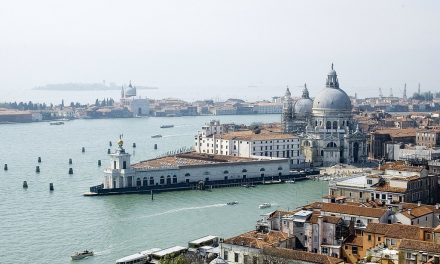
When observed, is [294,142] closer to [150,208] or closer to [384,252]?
[150,208]

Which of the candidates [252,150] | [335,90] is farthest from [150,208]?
[335,90]

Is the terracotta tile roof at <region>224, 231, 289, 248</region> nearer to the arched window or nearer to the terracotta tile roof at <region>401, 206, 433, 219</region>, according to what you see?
the terracotta tile roof at <region>401, 206, 433, 219</region>

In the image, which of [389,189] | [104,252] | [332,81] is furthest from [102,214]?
[332,81]

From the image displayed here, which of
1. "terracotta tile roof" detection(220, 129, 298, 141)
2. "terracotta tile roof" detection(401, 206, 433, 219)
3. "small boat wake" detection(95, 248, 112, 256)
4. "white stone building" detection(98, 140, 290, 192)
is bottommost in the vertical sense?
"small boat wake" detection(95, 248, 112, 256)

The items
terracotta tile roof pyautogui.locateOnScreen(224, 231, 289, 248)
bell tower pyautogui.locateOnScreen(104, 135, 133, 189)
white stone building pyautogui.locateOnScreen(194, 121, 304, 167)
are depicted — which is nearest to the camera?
terracotta tile roof pyautogui.locateOnScreen(224, 231, 289, 248)

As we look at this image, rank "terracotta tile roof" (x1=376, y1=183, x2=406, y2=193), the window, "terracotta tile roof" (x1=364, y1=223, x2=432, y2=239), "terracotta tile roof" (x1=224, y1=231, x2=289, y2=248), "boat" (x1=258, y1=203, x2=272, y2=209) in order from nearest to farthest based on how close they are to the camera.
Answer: "terracotta tile roof" (x1=224, y1=231, x2=289, y2=248), "terracotta tile roof" (x1=364, y1=223, x2=432, y2=239), the window, "terracotta tile roof" (x1=376, y1=183, x2=406, y2=193), "boat" (x1=258, y1=203, x2=272, y2=209)

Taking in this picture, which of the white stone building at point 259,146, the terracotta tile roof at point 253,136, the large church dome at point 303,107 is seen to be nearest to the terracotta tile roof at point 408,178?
the white stone building at point 259,146

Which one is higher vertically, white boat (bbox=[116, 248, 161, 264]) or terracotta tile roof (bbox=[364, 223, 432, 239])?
terracotta tile roof (bbox=[364, 223, 432, 239])

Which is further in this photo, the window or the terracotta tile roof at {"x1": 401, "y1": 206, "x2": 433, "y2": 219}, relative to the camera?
the terracotta tile roof at {"x1": 401, "y1": 206, "x2": 433, "y2": 219}

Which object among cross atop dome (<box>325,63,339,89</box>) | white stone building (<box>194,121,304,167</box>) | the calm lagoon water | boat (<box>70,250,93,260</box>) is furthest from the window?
cross atop dome (<box>325,63,339,89</box>)

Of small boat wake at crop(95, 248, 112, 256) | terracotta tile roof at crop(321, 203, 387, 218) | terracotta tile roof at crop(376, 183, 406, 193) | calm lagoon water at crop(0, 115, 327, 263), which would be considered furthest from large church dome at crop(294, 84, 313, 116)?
terracotta tile roof at crop(321, 203, 387, 218)
